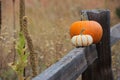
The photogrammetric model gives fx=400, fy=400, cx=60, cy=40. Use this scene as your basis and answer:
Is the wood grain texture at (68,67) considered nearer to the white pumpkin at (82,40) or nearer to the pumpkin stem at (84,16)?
the white pumpkin at (82,40)

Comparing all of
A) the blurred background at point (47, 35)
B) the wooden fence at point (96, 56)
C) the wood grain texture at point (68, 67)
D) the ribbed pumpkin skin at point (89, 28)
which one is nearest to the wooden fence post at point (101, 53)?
the wooden fence at point (96, 56)

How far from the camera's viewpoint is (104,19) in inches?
133

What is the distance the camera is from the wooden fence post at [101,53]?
3.35 metres

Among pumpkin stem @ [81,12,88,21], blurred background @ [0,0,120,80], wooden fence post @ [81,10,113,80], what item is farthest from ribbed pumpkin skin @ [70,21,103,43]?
blurred background @ [0,0,120,80]

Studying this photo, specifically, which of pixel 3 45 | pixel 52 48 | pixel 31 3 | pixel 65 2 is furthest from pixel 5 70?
pixel 65 2

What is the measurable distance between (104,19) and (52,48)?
6.45 ft

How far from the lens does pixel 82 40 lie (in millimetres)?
2949

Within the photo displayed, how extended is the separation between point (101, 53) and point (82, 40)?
0.53 m

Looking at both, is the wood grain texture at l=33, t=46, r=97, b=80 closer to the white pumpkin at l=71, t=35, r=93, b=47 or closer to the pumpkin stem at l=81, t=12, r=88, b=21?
the white pumpkin at l=71, t=35, r=93, b=47

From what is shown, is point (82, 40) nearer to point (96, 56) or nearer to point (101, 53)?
point (96, 56)

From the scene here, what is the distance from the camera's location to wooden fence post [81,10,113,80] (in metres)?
3.35

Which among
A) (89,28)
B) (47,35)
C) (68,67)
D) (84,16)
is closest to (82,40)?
(89,28)

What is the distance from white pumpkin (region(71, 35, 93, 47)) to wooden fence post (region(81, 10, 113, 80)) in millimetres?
334

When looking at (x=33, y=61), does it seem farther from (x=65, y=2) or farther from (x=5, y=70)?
(x=65, y=2)
